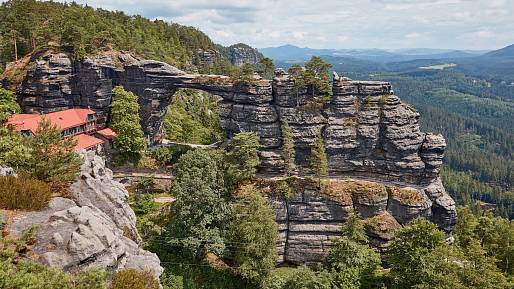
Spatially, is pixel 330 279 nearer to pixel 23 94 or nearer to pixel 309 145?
pixel 309 145

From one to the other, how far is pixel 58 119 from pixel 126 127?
9.10 meters

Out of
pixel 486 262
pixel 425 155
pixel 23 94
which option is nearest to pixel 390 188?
pixel 425 155

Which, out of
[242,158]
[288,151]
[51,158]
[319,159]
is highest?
[51,158]

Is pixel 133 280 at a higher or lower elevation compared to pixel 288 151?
lower

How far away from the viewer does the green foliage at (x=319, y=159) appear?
4941cm

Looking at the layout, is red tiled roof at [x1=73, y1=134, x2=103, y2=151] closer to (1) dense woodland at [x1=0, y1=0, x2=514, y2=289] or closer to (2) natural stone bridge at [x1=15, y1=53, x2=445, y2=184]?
(1) dense woodland at [x1=0, y1=0, x2=514, y2=289]

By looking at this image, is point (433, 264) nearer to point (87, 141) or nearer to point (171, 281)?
point (171, 281)

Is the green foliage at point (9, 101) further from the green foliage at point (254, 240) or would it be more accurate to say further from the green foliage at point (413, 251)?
the green foliage at point (413, 251)

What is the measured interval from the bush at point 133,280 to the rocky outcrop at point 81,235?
0.91m

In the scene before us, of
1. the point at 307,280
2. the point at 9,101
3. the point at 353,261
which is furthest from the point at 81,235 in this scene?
the point at 9,101

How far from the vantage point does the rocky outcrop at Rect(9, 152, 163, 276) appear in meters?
18.5

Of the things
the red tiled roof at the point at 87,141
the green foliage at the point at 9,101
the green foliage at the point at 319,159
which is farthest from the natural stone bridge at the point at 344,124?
the green foliage at the point at 9,101

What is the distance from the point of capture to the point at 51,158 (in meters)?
25.9

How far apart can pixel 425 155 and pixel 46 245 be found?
4726 cm
